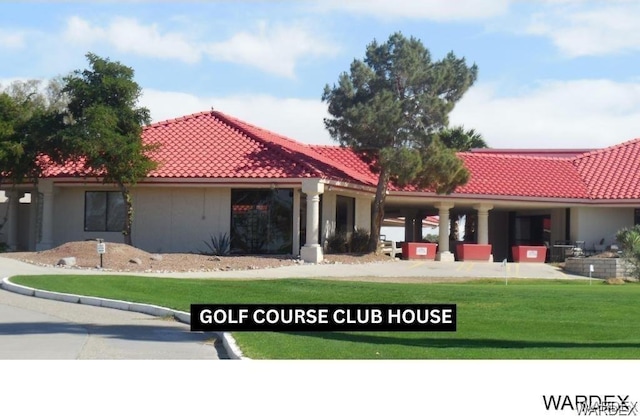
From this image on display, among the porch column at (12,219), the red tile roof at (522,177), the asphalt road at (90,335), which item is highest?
the red tile roof at (522,177)

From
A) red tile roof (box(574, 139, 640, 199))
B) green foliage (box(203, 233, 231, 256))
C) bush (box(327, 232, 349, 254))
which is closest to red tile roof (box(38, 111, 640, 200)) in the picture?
red tile roof (box(574, 139, 640, 199))

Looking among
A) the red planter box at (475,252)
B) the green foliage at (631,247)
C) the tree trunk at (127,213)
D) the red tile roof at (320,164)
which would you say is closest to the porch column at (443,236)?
the red planter box at (475,252)

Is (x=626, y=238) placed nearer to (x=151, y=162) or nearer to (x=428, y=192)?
(x=428, y=192)

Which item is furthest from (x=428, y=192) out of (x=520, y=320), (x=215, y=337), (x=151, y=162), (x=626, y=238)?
(x=215, y=337)

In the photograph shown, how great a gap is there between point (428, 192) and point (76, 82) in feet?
44.7

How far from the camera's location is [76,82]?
3262 cm

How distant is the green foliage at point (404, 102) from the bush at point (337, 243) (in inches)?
111

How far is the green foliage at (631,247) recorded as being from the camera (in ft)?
102

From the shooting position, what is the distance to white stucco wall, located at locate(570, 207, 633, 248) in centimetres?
3941

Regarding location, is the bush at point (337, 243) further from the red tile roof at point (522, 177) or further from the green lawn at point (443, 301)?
the green lawn at point (443, 301)

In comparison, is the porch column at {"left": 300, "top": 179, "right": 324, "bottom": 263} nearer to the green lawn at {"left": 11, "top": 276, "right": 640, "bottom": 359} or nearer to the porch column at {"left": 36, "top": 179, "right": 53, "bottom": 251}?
the green lawn at {"left": 11, "top": 276, "right": 640, "bottom": 359}

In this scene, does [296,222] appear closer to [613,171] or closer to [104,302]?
[104,302]

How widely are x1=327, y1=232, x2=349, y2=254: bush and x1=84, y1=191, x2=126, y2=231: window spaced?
7.30m

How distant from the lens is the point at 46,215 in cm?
3481
